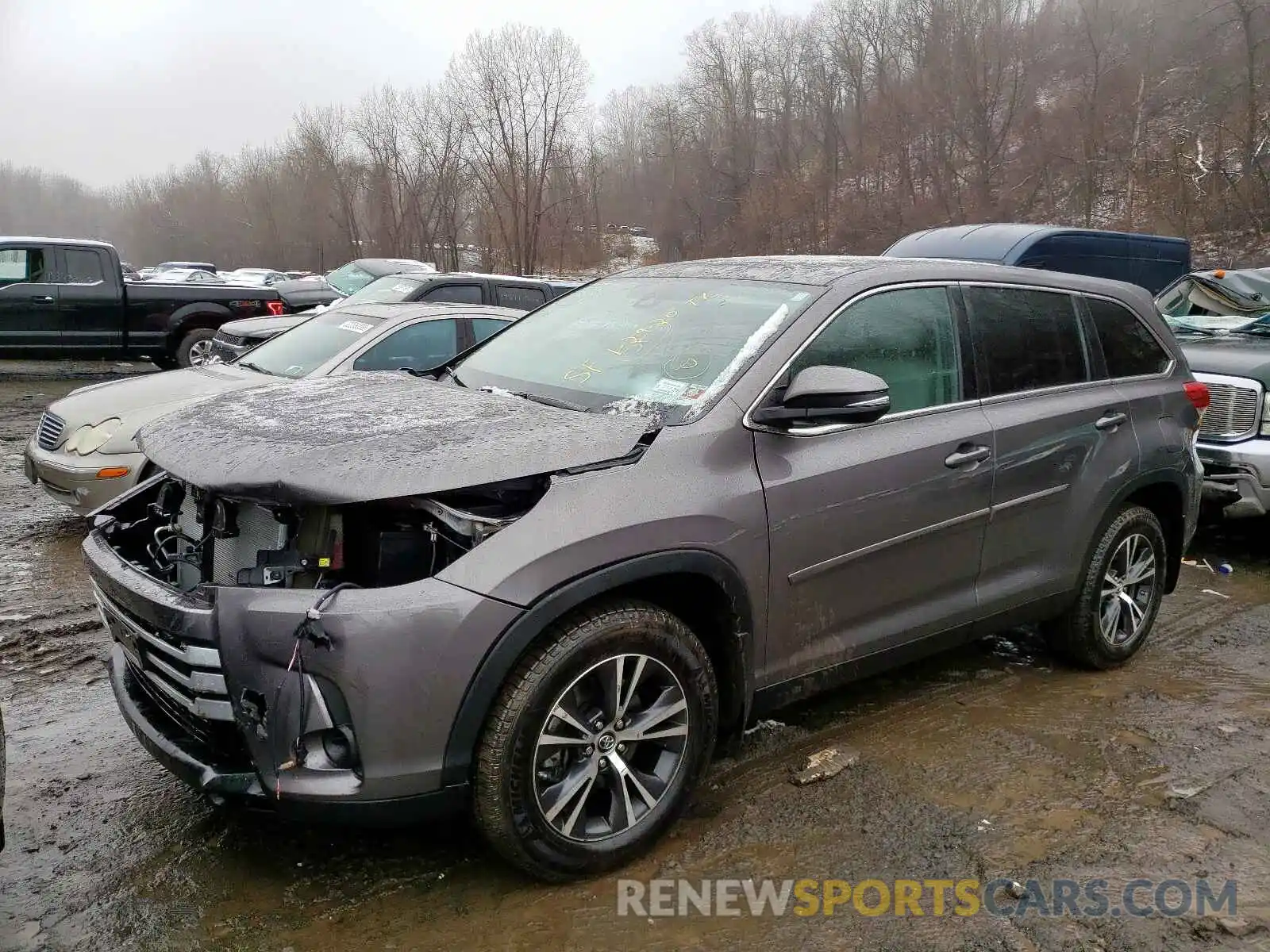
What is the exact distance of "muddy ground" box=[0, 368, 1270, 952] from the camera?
2.58 meters

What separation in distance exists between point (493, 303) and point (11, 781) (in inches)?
292

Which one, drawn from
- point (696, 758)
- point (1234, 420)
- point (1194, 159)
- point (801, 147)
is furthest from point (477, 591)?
point (801, 147)

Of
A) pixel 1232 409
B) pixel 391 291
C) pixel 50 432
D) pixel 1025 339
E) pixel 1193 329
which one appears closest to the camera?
pixel 1025 339

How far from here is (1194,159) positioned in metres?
28.0

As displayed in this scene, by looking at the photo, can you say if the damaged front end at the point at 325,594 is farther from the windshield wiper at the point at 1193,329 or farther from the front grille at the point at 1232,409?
the windshield wiper at the point at 1193,329

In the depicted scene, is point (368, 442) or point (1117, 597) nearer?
point (368, 442)

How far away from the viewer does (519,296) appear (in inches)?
408

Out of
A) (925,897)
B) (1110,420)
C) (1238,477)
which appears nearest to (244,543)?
(925,897)

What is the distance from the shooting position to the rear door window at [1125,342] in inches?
169

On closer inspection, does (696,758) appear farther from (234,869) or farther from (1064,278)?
(1064,278)

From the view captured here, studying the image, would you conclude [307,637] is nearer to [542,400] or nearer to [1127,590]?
[542,400]

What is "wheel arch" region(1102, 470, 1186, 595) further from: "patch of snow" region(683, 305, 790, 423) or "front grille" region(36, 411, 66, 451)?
"front grille" region(36, 411, 66, 451)

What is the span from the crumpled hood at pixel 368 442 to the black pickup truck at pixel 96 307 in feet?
33.1

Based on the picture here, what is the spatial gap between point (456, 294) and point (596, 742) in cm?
792
